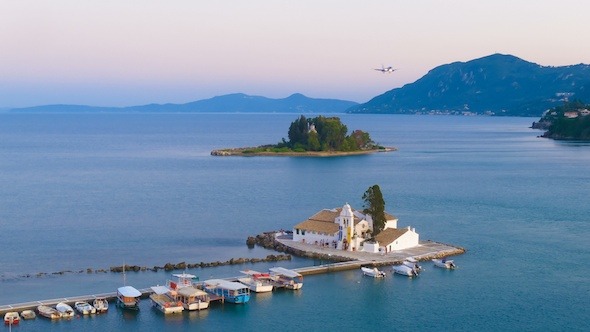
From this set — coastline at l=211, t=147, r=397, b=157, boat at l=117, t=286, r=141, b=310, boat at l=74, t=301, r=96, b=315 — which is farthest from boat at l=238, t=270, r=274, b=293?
coastline at l=211, t=147, r=397, b=157

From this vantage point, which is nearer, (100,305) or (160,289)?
(100,305)

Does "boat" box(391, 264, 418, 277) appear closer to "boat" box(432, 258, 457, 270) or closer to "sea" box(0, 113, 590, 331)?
"sea" box(0, 113, 590, 331)

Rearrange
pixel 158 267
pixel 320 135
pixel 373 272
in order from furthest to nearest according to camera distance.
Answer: pixel 320 135 < pixel 158 267 < pixel 373 272

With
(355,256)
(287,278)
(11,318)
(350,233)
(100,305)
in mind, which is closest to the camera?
(11,318)

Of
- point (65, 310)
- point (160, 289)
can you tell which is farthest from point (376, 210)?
point (65, 310)

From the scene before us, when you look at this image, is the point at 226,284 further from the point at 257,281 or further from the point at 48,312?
the point at 48,312
